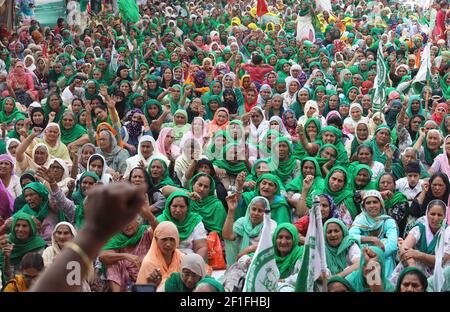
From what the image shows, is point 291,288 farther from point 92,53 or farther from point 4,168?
point 92,53

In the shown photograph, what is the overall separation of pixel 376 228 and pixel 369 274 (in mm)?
1183

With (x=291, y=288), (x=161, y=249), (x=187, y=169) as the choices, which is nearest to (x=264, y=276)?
(x=291, y=288)

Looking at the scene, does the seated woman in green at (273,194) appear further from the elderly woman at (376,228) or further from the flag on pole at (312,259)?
the flag on pole at (312,259)

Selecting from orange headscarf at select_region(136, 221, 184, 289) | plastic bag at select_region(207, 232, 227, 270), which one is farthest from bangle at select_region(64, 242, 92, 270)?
plastic bag at select_region(207, 232, 227, 270)

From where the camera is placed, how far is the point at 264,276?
157 inches

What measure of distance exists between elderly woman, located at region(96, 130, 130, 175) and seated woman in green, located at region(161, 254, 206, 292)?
2.98 meters

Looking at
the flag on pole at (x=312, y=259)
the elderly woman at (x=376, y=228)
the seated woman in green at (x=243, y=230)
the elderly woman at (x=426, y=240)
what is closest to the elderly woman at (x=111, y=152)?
the seated woman in green at (x=243, y=230)

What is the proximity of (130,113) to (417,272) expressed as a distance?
223 inches

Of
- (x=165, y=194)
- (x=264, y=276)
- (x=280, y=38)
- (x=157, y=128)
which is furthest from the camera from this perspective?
(x=280, y=38)

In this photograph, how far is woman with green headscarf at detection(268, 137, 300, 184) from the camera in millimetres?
7148

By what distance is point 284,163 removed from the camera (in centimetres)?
720

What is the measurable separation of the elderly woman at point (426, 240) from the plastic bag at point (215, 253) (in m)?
1.23

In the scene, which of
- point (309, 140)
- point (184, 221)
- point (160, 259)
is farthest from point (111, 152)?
point (160, 259)

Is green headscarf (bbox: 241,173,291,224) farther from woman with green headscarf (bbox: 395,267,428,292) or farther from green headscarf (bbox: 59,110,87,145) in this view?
green headscarf (bbox: 59,110,87,145)
